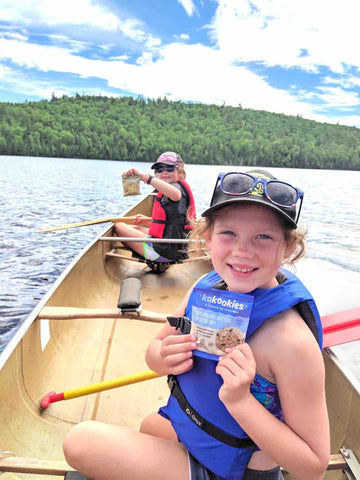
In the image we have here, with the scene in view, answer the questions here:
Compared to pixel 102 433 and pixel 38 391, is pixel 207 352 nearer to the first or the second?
pixel 102 433

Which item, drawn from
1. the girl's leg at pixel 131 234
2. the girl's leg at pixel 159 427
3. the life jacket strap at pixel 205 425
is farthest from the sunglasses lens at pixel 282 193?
the girl's leg at pixel 131 234

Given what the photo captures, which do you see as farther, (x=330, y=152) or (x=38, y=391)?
(x=330, y=152)

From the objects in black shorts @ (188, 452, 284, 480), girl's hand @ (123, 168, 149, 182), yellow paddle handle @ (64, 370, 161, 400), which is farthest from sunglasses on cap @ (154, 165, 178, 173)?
black shorts @ (188, 452, 284, 480)

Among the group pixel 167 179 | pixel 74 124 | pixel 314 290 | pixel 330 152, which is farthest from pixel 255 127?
pixel 167 179

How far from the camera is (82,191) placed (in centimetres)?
2552

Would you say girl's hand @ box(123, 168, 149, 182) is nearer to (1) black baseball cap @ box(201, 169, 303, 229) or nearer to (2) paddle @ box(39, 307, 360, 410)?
(2) paddle @ box(39, 307, 360, 410)

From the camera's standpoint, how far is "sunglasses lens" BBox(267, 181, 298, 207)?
1.07m

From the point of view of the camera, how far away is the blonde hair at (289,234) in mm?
1101

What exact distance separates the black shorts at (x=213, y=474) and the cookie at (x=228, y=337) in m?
0.41

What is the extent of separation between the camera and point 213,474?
1173 mm

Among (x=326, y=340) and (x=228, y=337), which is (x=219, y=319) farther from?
(x=326, y=340)

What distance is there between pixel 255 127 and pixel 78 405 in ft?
229

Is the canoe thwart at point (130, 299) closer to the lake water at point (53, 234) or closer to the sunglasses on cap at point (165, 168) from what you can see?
the lake water at point (53, 234)

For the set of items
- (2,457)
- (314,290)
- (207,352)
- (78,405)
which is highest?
(207,352)
